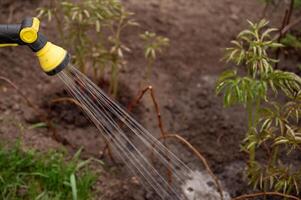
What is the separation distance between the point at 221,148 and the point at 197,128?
192 millimetres

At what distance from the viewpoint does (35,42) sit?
2.05 m

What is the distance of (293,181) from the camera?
2.46m

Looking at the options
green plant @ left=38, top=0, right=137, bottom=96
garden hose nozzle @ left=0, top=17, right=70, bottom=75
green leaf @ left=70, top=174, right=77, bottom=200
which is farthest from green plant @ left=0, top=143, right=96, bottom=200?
garden hose nozzle @ left=0, top=17, right=70, bottom=75

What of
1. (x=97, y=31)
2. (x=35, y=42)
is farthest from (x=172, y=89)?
(x=35, y=42)

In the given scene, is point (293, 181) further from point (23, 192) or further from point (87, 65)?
point (87, 65)

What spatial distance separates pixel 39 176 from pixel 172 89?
104 centimetres

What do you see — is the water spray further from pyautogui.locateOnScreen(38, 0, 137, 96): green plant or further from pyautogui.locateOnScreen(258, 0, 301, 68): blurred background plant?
pyautogui.locateOnScreen(258, 0, 301, 68): blurred background plant

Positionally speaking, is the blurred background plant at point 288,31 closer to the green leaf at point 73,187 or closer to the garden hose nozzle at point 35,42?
the green leaf at point 73,187

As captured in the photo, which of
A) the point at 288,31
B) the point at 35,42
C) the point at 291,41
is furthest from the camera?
the point at 288,31

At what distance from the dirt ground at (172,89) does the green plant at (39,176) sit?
12 centimetres

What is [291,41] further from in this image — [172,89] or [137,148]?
[137,148]

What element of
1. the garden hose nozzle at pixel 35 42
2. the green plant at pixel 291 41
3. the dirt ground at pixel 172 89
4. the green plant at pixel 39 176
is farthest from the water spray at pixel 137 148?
the green plant at pixel 291 41

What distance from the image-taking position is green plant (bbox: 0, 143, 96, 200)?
271cm

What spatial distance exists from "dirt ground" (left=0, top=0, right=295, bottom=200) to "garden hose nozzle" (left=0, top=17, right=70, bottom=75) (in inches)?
35.9
